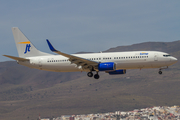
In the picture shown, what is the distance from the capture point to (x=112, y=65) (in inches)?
2537

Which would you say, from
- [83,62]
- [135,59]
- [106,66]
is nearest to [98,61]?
[106,66]

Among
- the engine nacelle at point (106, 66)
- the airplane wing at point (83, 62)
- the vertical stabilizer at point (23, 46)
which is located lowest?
the engine nacelle at point (106, 66)

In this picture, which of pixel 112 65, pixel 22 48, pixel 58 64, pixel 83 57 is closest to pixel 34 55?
pixel 22 48

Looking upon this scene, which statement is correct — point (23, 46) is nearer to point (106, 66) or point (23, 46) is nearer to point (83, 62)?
point (83, 62)

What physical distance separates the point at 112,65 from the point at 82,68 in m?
6.98

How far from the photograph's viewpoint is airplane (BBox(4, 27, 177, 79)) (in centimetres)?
6475

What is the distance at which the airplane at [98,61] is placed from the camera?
64.8 m

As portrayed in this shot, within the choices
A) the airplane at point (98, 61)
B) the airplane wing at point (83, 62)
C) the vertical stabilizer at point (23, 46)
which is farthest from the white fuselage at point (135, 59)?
the vertical stabilizer at point (23, 46)

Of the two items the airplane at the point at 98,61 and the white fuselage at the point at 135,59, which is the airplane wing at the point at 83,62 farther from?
the white fuselage at the point at 135,59

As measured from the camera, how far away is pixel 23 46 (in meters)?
75.4

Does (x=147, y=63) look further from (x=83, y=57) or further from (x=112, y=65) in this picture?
(x=83, y=57)

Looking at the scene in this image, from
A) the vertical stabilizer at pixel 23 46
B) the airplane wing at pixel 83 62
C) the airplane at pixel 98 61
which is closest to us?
the airplane wing at pixel 83 62

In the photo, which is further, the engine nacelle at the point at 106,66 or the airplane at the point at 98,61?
the airplane at the point at 98,61

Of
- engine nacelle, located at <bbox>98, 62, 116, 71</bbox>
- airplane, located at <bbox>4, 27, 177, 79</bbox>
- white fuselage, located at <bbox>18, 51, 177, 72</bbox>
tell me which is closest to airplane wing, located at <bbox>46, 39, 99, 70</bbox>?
airplane, located at <bbox>4, 27, 177, 79</bbox>
